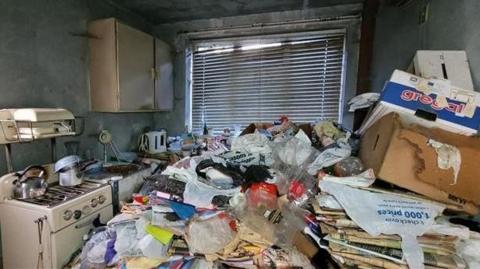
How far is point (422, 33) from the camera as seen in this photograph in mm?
1684

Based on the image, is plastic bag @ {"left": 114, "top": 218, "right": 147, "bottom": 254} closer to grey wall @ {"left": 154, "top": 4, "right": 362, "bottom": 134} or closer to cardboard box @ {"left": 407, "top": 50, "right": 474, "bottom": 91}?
cardboard box @ {"left": 407, "top": 50, "right": 474, "bottom": 91}

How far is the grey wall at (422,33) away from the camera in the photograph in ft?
3.97

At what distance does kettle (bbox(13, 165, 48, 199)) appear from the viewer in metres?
1.48

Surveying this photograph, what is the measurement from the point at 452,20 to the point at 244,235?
163 cm

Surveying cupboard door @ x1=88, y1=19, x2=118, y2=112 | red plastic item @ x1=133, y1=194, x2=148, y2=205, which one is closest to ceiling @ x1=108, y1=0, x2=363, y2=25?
cupboard door @ x1=88, y1=19, x2=118, y2=112

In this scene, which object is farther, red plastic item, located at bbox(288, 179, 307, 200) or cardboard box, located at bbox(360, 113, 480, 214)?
red plastic item, located at bbox(288, 179, 307, 200)

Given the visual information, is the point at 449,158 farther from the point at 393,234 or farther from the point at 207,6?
the point at 207,6

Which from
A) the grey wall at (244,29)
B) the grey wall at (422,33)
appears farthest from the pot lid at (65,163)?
the grey wall at (422,33)

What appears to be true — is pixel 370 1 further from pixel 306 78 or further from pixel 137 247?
pixel 137 247

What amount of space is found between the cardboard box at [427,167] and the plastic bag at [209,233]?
0.76 m

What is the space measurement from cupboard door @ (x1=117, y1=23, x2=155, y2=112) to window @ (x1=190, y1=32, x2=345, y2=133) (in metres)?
0.64

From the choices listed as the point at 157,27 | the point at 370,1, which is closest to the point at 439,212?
the point at 370,1

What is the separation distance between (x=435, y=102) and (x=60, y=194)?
2.21m

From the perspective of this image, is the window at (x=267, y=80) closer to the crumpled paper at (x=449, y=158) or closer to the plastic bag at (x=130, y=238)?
the crumpled paper at (x=449, y=158)
